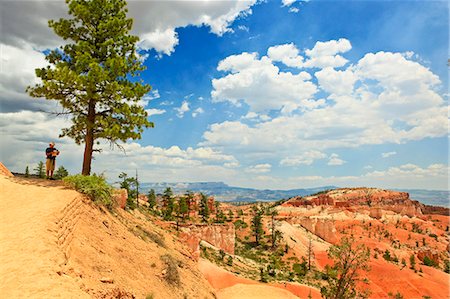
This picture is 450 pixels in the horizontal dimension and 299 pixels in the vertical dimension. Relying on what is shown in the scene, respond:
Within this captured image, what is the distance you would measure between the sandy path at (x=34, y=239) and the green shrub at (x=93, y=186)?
827 mm

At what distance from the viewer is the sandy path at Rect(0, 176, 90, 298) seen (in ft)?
27.4

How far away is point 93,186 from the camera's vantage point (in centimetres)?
1795

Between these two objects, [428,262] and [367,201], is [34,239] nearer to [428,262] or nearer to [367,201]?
[428,262]

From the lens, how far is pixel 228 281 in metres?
43.6

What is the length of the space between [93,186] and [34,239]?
24.4 ft

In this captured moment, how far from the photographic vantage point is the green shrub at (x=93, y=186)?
1759cm

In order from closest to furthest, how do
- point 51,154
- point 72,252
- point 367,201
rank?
point 72,252 < point 51,154 < point 367,201

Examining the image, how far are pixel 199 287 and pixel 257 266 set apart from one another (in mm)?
43099

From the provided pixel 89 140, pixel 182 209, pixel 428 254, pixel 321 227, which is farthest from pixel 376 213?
pixel 89 140

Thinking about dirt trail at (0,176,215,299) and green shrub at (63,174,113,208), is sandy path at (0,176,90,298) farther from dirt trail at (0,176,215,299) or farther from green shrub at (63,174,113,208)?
green shrub at (63,174,113,208)

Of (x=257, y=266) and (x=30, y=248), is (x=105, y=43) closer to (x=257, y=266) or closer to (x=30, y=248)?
Answer: (x=30, y=248)

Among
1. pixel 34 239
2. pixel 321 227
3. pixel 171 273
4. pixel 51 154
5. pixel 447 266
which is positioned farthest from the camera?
pixel 321 227

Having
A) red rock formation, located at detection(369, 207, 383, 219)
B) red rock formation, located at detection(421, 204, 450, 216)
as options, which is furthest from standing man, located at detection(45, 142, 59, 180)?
red rock formation, located at detection(421, 204, 450, 216)

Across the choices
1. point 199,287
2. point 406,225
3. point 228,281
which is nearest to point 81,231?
point 199,287
